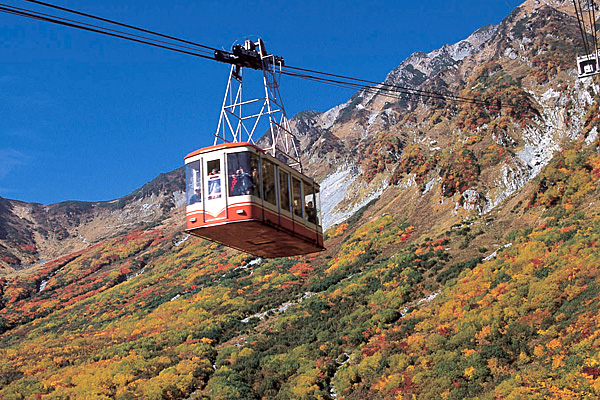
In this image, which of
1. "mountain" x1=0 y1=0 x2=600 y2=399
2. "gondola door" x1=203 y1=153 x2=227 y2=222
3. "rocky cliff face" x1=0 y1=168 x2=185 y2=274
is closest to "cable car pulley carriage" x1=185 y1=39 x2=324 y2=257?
"gondola door" x1=203 y1=153 x2=227 y2=222

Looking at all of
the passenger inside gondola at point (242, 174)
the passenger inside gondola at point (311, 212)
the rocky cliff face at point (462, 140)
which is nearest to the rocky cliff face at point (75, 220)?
the rocky cliff face at point (462, 140)

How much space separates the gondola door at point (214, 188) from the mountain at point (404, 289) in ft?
55.0

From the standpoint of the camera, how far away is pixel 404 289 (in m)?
45.3

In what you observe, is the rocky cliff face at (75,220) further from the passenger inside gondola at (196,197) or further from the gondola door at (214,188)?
the gondola door at (214,188)

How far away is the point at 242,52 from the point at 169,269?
235 feet

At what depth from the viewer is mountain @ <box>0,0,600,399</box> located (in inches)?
1235

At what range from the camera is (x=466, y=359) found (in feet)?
100

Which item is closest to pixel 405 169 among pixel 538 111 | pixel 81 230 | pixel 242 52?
pixel 538 111

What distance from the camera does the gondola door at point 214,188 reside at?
56.8 feet

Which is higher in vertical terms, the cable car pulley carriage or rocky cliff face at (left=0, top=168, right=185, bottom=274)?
rocky cliff face at (left=0, top=168, right=185, bottom=274)

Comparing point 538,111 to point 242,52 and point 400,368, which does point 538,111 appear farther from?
point 242,52

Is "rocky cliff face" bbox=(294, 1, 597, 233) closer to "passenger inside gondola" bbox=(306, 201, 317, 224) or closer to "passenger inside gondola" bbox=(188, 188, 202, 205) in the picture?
"passenger inside gondola" bbox=(306, 201, 317, 224)

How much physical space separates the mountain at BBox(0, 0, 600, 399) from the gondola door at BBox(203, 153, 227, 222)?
16773 millimetres

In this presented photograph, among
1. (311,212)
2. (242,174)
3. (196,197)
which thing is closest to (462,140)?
(311,212)
